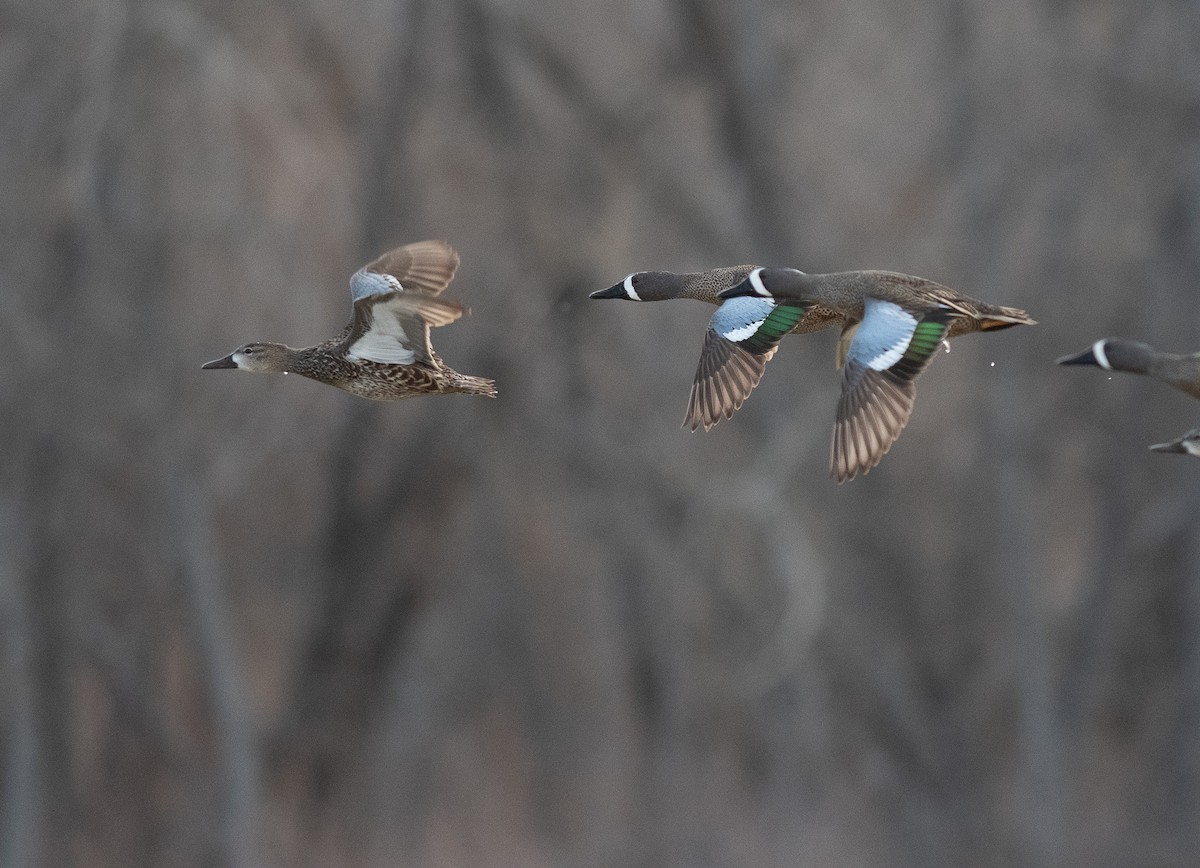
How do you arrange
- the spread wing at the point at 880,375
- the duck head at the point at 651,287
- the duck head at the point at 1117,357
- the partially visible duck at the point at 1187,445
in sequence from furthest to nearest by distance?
the duck head at the point at 651,287 < the partially visible duck at the point at 1187,445 < the spread wing at the point at 880,375 < the duck head at the point at 1117,357

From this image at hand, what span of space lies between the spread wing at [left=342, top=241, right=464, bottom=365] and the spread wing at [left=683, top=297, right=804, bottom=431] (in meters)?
0.72

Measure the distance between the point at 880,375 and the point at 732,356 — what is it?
0.64m

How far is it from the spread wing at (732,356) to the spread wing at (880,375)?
33 centimetres

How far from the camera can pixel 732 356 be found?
5.29m

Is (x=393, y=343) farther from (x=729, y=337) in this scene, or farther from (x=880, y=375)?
(x=880, y=375)

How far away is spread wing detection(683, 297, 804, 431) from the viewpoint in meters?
5.16

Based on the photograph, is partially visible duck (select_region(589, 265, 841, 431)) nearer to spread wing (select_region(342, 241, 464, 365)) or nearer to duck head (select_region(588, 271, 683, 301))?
duck head (select_region(588, 271, 683, 301))

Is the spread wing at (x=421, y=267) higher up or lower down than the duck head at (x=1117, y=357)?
higher up

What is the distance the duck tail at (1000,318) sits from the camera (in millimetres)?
4613

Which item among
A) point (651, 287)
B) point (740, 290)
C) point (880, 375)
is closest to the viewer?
point (880, 375)

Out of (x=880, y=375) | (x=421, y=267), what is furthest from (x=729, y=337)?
(x=421, y=267)

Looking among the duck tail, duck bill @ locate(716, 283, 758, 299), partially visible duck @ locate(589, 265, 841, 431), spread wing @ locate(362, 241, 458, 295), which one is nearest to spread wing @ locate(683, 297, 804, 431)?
partially visible duck @ locate(589, 265, 841, 431)

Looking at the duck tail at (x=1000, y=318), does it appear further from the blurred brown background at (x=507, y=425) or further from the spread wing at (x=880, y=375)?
the blurred brown background at (x=507, y=425)

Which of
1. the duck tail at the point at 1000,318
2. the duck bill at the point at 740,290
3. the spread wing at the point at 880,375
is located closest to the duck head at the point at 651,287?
the duck bill at the point at 740,290
